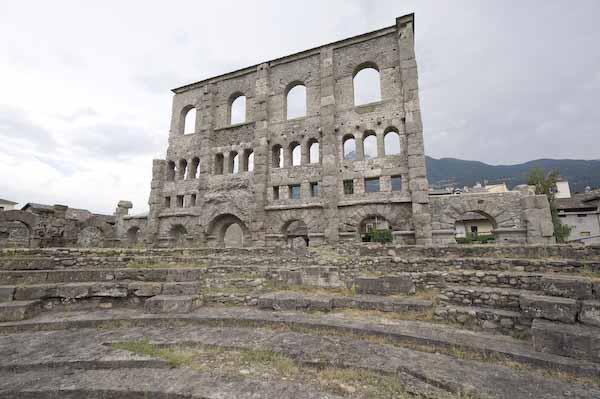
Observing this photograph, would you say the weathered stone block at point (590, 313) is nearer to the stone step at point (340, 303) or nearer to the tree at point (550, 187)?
the stone step at point (340, 303)

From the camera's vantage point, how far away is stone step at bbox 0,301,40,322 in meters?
5.93

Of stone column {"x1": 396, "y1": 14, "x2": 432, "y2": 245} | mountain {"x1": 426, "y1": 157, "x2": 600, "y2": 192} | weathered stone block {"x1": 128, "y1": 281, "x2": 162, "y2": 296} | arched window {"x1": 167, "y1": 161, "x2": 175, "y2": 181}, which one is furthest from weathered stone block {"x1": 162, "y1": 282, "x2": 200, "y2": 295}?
mountain {"x1": 426, "y1": 157, "x2": 600, "y2": 192}

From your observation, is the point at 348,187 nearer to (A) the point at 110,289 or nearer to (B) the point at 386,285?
(B) the point at 386,285

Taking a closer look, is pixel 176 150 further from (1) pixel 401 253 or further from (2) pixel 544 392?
(2) pixel 544 392

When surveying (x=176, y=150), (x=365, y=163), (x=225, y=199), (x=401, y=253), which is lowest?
(x=401, y=253)

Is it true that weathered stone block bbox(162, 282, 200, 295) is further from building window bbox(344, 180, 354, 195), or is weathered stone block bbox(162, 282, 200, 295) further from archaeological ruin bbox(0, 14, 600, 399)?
building window bbox(344, 180, 354, 195)

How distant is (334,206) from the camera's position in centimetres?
1588

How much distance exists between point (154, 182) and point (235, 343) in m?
20.2

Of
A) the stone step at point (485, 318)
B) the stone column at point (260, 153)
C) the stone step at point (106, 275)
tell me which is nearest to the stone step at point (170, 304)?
the stone step at point (106, 275)

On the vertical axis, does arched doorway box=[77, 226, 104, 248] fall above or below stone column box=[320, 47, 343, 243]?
below

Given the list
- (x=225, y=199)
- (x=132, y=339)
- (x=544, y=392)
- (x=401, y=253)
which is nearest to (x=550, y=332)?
(x=544, y=392)

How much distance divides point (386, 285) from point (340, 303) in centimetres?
141

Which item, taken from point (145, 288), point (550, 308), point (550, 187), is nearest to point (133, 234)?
point (145, 288)

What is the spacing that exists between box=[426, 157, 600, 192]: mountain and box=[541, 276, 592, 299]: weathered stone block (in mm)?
133157
